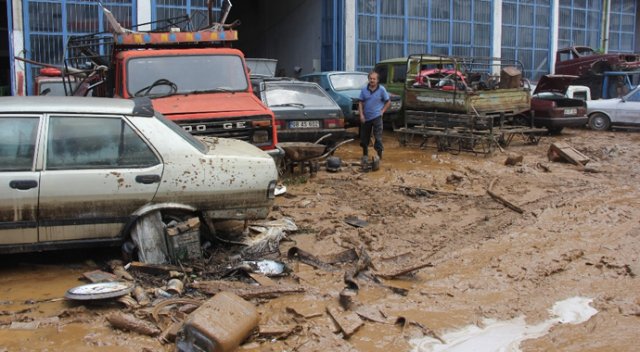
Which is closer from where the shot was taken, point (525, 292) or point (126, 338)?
point (126, 338)

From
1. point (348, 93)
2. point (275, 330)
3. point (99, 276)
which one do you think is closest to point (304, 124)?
point (348, 93)

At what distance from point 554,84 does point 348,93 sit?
18.2 ft

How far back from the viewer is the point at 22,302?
4.77 meters

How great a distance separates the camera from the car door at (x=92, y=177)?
5051 millimetres

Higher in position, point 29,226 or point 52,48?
point 52,48

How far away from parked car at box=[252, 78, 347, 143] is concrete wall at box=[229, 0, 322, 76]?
1058 cm

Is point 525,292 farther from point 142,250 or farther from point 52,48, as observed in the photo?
point 52,48

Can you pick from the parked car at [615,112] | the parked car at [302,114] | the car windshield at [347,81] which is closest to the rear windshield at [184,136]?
the parked car at [302,114]

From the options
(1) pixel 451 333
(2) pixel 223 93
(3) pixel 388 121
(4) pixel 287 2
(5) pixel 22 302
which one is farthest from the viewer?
(4) pixel 287 2

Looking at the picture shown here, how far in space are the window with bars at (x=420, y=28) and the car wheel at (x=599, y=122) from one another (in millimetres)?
7214

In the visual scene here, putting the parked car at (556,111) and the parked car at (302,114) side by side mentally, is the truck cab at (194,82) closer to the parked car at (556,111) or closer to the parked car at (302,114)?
the parked car at (302,114)

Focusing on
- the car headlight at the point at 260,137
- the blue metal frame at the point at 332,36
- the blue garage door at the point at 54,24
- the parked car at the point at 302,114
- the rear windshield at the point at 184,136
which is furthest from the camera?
the blue metal frame at the point at 332,36

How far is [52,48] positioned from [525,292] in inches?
590

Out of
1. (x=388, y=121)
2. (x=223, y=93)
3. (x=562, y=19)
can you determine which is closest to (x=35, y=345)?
(x=223, y=93)
